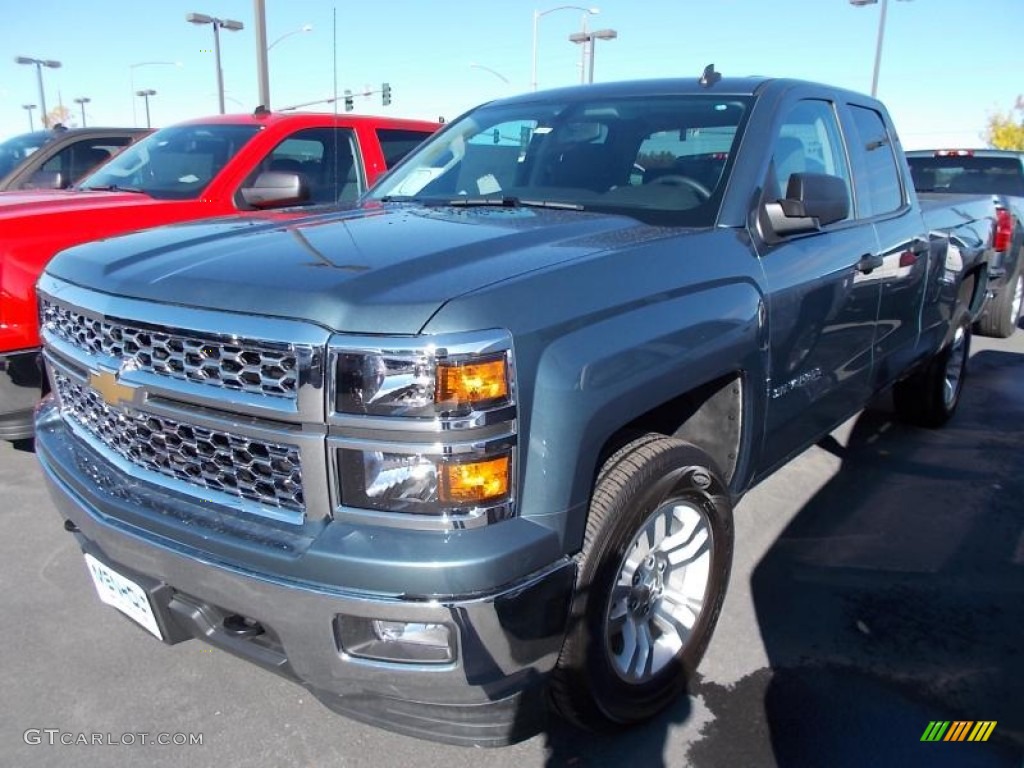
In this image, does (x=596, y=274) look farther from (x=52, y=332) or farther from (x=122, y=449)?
(x=52, y=332)

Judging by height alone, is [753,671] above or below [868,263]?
below

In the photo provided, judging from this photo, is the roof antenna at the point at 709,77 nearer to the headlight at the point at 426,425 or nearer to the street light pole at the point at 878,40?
the headlight at the point at 426,425

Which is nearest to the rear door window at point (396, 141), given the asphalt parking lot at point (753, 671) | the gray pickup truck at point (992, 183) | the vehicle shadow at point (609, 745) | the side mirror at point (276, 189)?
the side mirror at point (276, 189)

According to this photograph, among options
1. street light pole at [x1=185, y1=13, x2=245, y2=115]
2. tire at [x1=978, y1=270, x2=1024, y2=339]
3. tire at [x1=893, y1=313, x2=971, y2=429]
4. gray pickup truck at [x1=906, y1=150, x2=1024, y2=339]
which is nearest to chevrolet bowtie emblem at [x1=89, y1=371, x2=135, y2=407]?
tire at [x1=893, y1=313, x2=971, y2=429]

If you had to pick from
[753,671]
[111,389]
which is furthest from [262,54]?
[753,671]

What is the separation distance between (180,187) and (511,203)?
10.4 ft

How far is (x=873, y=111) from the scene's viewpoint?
13.5 ft

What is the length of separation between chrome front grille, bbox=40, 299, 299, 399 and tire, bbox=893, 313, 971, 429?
4.50 metres

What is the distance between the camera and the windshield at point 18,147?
7.91 m

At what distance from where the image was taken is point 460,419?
1761 millimetres

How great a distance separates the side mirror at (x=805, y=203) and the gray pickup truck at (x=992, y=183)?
6.42 meters

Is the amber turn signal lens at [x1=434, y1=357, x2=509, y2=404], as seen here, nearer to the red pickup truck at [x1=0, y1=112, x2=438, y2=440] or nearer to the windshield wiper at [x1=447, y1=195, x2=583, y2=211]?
the windshield wiper at [x1=447, y1=195, x2=583, y2=211]

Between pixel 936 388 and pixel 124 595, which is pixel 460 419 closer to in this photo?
pixel 124 595

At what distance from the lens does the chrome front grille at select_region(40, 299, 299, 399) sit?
1.84 m
